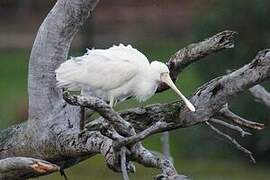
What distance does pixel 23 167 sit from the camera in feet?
13.8

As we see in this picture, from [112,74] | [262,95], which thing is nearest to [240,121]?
[112,74]

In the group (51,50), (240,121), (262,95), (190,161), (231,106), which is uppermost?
(51,50)

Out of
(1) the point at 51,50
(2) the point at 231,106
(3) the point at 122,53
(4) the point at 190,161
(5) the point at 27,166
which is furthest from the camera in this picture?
(4) the point at 190,161

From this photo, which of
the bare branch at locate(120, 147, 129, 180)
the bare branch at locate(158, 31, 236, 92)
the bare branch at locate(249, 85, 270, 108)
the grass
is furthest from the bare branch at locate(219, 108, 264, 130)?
the grass

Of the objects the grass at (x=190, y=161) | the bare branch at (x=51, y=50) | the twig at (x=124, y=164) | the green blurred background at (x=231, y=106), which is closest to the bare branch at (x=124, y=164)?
the twig at (x=124, y=164)

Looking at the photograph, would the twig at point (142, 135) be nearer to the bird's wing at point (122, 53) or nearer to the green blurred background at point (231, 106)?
the bird's wing at point (122, 53)

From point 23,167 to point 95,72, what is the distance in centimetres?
100

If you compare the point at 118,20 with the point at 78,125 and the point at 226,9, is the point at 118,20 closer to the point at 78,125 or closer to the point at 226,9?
the point at 226,9

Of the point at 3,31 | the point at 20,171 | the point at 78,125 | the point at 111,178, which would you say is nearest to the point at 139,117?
the point at 78,125

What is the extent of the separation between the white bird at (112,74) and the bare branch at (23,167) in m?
0.70

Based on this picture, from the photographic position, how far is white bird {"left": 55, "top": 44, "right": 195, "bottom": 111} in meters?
4.90

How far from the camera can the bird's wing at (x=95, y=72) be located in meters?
4.89

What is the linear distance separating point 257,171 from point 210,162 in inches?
26.6

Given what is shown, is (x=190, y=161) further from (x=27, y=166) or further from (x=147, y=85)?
(x=27, y=166)
